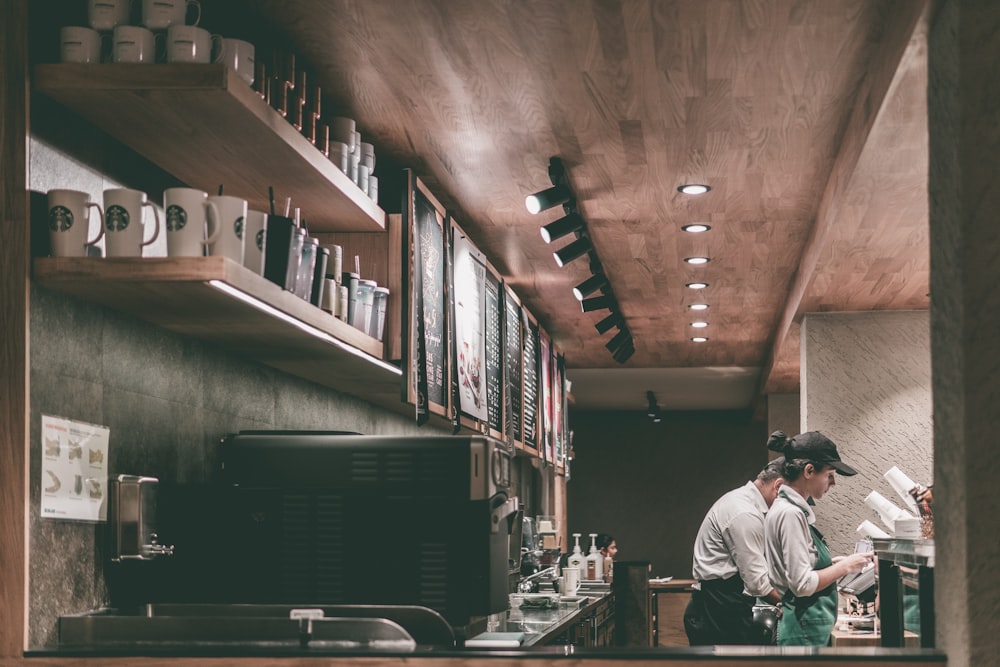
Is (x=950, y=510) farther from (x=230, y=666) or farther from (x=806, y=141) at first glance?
(x=806, y=141)

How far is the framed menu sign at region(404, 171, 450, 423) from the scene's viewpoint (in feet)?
13.6

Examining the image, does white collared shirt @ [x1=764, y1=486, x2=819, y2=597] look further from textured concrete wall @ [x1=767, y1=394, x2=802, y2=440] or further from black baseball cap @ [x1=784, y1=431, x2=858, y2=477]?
textured concrete wall @ [x1=767, y1=394, x2=802, y2=440]

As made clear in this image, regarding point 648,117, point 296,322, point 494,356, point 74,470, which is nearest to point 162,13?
point 296,322

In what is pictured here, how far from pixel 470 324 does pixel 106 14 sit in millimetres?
3011

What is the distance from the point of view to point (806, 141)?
4.17 meters

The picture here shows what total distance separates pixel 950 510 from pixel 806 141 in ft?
7.00

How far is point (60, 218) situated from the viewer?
2416mm

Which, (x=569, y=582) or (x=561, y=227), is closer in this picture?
(x=561, y=227)

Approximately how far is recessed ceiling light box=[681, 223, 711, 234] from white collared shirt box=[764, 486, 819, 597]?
1351 mm

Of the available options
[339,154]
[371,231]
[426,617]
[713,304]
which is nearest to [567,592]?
[713,304]

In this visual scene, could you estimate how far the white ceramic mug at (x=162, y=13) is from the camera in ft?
8.42

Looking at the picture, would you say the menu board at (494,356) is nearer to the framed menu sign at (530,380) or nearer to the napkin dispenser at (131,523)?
the framed menu sign at (530,380)

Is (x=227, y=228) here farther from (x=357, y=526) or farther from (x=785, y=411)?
(x=785, y=411)

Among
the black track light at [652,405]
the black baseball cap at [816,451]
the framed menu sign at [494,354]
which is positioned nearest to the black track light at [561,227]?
the framed menu sign at [494,354]
